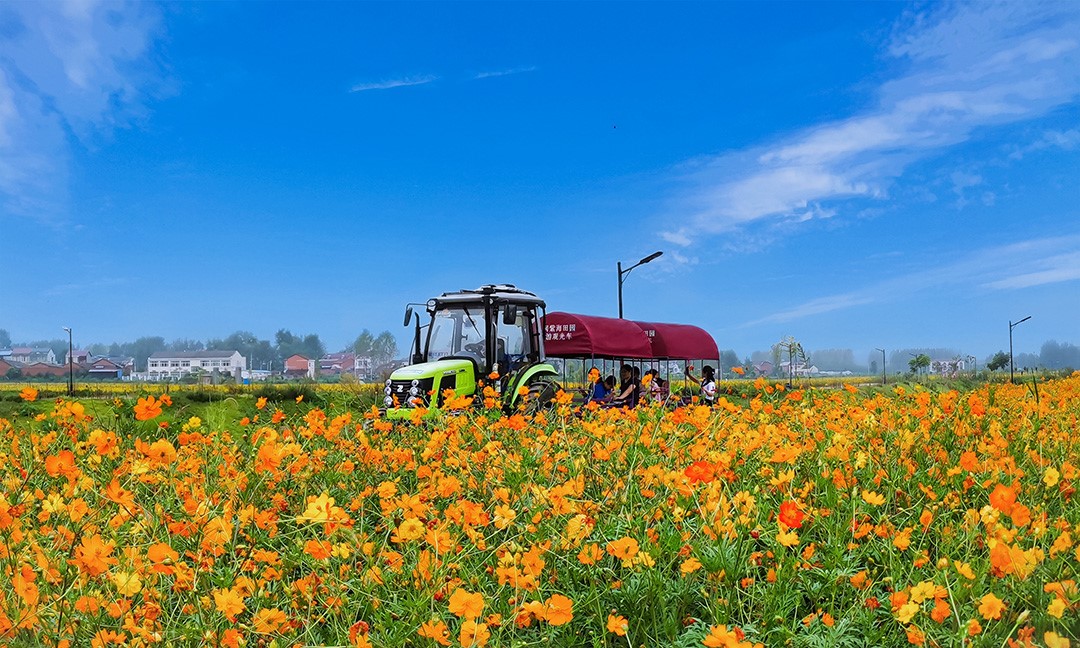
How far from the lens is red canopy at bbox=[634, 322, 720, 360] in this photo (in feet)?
76.0

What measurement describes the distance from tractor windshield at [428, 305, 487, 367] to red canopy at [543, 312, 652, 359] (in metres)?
5.14

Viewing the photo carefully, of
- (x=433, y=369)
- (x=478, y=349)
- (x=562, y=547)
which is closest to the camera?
(x=562, y=547)

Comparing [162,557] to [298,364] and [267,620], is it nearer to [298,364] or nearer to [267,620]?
[267,620]

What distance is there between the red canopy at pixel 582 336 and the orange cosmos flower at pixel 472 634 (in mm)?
15568

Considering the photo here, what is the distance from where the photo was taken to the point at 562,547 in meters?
3.11

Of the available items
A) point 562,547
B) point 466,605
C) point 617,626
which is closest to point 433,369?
point 562,547

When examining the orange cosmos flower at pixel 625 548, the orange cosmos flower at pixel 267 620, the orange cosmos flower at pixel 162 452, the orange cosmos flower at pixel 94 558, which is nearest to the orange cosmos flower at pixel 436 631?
the orange cosmos flower at pixel 267 620

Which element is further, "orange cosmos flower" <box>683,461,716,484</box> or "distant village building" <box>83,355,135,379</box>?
"distant village building" <box>83,355,135,379</box>

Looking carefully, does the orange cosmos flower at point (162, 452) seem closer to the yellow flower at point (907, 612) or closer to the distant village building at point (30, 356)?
the yellow flower at point (907, 612)

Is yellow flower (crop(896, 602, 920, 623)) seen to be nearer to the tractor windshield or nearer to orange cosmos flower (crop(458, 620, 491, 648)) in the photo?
orange cosmos flower (crop(458, 620, 491, 648))

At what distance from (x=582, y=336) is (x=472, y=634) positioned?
16.3 m

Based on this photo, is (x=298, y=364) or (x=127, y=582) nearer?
(x=127, y=582)

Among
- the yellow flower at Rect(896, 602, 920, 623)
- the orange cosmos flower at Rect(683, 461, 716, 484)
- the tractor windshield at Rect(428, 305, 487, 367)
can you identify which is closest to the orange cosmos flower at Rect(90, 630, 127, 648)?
the orange cosmos flower at Rect(683, 461, 716, 484)

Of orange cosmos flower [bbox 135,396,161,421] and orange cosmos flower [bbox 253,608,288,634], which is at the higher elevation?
orange cosmos flower [bbox 135,396,161,421]
